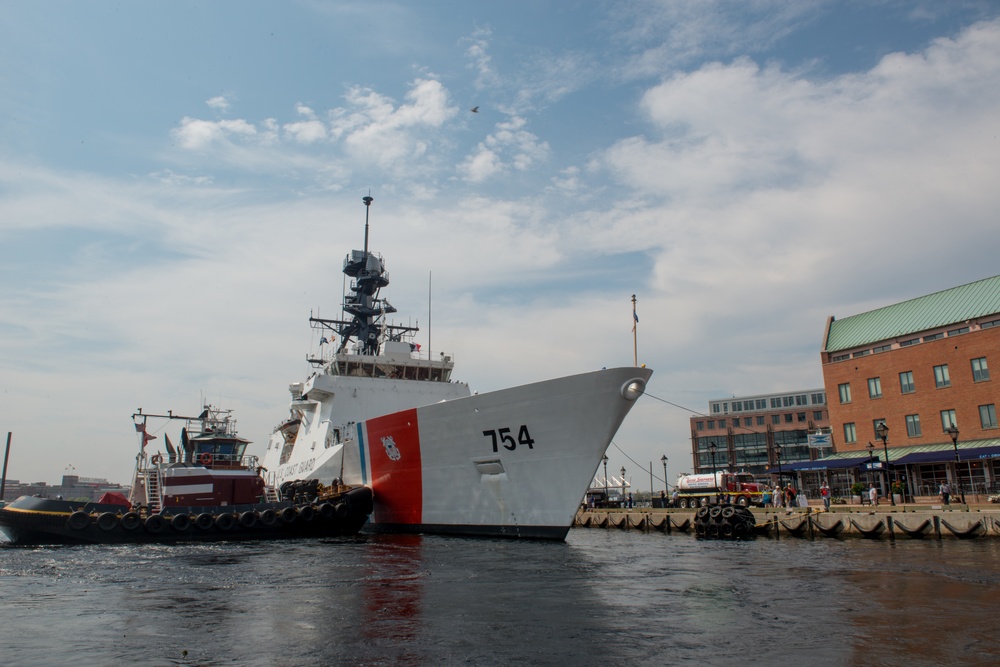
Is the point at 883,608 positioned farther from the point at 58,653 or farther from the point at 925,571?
the point at 58,653

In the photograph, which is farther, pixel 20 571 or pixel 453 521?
pixel 453 521

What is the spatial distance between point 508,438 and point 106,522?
12575 mm

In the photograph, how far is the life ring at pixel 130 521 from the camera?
20.0 metres

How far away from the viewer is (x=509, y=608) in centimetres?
899

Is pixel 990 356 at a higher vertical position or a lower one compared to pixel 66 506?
higher

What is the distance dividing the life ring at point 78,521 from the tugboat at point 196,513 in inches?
1.0

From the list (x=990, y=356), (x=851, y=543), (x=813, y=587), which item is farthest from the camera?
(x=990, y=356)

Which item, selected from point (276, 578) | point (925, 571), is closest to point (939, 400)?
point (925, 571)

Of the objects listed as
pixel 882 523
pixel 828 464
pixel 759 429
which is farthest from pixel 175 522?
pixel 759 429

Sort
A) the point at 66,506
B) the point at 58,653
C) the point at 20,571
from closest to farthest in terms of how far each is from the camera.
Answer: the point at 58,653 → the point at 20,571 → the point at 66,506

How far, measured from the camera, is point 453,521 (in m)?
19.1

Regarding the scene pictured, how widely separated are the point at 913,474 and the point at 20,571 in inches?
1391

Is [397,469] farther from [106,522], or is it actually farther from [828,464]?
[828,464]

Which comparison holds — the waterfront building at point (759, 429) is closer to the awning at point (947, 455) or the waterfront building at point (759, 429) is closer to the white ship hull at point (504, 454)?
the awning at point (947, 455)
